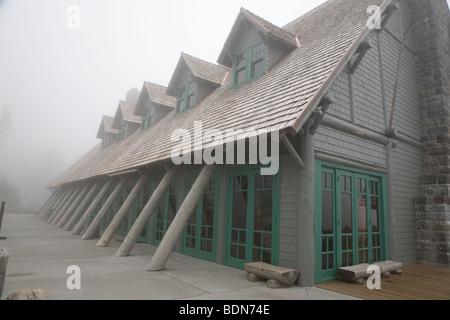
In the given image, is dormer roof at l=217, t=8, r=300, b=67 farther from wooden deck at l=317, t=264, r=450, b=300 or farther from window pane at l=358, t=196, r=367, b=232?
wooden deck at l=317, t=264, r=450, b=300

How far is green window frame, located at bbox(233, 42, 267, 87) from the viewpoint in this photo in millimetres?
9748

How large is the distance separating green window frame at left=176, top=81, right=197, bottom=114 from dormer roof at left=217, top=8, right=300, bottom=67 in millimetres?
2511

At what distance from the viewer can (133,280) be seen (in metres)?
5.56

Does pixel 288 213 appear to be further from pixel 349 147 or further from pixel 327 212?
pixel 349 147

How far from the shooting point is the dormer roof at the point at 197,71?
13067 mm

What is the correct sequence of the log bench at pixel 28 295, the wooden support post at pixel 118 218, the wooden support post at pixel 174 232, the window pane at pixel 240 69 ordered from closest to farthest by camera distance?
the log bench at pixel 28 295 < the wooden support post at pixel 174 232 < the wooden support post at pixel 118 218 < the window pane at pixel 240 69

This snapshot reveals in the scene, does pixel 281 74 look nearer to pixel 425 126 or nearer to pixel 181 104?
pixel 425 126

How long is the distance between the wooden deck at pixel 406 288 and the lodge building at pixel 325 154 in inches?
21.2

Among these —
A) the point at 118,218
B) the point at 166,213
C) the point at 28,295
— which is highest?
the point at 166,213

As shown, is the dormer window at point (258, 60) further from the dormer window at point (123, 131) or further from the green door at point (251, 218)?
the dormer window at point (123, 131)

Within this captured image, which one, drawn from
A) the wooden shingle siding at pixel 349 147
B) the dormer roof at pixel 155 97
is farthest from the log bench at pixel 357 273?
the dormer roof at pixel 155 97

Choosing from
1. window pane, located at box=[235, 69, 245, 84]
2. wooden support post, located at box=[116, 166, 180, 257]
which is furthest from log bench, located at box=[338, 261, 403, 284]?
window pane, located at box=[235, 69, 245, 84]

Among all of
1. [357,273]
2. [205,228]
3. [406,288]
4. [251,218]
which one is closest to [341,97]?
[251,218]

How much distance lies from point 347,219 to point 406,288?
1776 mm
